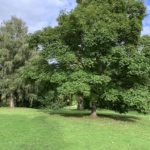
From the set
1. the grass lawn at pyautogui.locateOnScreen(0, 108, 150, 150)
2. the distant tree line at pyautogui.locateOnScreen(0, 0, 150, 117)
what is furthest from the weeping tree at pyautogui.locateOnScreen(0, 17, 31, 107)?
the grass lawn at pyautogui.locateOnScreen(0, 108, 150, 150)

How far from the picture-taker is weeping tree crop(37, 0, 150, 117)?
895 inches

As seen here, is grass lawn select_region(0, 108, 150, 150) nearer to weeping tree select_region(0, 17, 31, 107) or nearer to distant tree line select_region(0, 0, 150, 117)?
distant tree line select_region(0, 0, 150, 117)

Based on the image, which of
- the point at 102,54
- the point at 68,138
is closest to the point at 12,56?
the point at 102,54

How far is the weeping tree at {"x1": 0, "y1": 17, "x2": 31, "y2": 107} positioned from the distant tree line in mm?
20563

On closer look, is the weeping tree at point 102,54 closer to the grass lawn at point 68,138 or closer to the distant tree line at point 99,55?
the distant tree line at point 99,55

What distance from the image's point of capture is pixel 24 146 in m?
13.4

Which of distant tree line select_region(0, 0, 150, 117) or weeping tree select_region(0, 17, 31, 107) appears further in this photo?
weeping tree select_region(0, 17, 31, 107)

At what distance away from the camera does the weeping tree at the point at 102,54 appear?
895 inches

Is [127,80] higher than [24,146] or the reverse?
higher

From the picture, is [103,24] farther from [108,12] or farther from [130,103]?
[130,103]

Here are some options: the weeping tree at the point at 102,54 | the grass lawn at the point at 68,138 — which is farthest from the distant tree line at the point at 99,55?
the grass lawn at the point at 68,138

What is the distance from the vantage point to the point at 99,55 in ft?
77.1

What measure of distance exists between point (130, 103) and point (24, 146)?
1133cm

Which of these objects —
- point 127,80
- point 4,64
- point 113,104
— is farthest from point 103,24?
point 4,64
